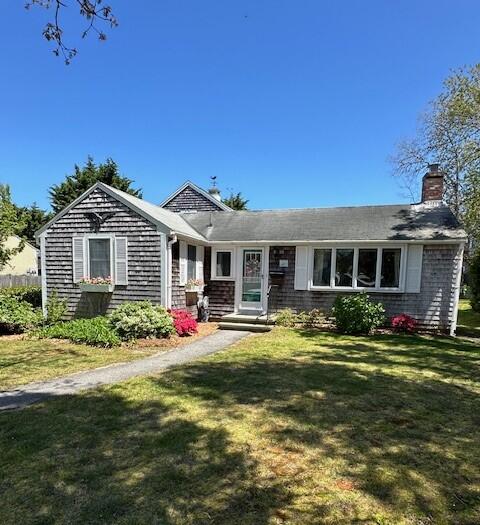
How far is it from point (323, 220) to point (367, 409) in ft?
29.2

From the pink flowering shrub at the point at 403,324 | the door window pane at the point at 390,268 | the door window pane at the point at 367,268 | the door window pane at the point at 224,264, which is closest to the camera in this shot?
the pink flowering shrub at the point at 403,324

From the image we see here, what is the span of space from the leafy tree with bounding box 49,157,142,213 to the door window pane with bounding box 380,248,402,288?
22576 millimetres

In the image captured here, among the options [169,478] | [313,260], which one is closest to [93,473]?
[169,478]

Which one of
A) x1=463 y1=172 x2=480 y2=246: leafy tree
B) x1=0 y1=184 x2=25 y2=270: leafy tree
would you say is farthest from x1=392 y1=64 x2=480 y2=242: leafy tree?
x1=0 y1=184 x2=25 y2=270: leafy tree

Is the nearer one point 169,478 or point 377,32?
point 169,478

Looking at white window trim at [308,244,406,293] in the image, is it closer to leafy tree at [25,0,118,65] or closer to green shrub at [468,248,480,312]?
green shrub at [468,248,480,312]

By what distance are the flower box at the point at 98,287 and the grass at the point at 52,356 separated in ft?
6.90

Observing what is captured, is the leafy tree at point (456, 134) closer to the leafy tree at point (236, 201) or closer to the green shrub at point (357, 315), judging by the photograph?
the green shrub at point (357, 315)

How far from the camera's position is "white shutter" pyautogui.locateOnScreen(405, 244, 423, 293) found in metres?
10.2

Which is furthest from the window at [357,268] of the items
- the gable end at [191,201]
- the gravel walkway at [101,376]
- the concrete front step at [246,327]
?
the gable end at [191,201]

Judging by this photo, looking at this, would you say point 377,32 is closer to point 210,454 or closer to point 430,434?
point 430,434

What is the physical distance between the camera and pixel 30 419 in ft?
12.6

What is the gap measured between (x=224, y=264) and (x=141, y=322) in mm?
4363

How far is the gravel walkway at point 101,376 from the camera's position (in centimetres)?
456
